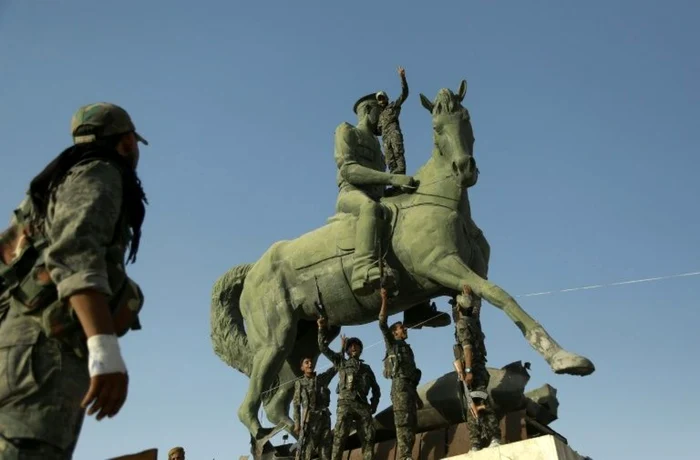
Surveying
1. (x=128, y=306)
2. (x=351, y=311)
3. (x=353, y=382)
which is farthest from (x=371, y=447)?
(x=128, y=306)

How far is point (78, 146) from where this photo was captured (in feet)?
11.4

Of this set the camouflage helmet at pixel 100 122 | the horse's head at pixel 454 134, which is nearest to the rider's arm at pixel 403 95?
the horse's head at pixel 454 134

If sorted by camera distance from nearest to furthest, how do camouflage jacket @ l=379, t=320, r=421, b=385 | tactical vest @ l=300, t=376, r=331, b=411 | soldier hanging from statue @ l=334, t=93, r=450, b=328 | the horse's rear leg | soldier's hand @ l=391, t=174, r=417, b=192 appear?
camouflage jacket @ l=379, t=320, r=421, b=385 → tactical vest @ l=300, t=376, r=331, b=411 → soldier hanging from statue @ l=334, t=93, r=450, b=328 → soldier's hand @ l=391, t=174, r=417, b=192 → the horse's rear leg

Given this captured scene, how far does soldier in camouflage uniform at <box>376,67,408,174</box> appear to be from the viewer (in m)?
12.6

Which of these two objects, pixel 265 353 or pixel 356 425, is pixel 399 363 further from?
pixel 265 353

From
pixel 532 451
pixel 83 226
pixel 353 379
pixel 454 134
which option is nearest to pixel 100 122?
pixel 83 226

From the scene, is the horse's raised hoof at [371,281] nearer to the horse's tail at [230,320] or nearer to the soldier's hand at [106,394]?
the horse's tail at [230,320]

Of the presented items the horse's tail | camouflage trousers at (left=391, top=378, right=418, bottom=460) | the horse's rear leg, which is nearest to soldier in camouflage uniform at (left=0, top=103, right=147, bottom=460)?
camouflage trousers at (left=391, top=378, right=418, bottom=460)

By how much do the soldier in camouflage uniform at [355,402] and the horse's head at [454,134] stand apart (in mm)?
2387

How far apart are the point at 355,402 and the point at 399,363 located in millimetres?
704

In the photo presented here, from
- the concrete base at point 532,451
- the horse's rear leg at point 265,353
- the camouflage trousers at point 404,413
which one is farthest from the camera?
the horse's rear leg at point 265,353

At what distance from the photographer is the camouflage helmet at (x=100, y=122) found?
3.62 m

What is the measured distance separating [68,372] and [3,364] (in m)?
0.22

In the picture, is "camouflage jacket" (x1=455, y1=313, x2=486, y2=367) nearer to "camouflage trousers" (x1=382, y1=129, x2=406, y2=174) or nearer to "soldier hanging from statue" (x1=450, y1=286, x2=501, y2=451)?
"soldier hanging from statue" (x1=450, y1=286, x2=501, y2=451)
